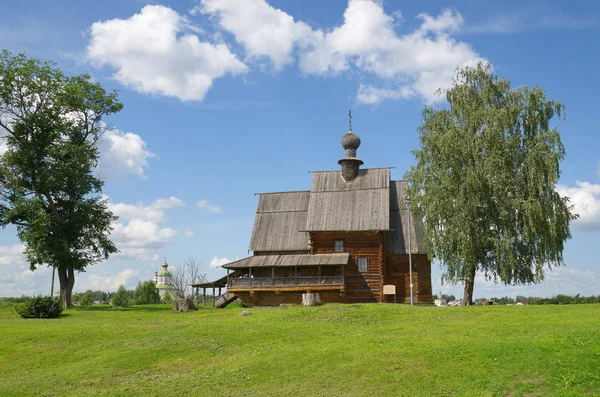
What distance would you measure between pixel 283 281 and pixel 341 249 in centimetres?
564

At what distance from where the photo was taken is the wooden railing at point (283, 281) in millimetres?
40688

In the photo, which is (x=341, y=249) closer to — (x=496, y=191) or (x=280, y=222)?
(x=280, y=222)

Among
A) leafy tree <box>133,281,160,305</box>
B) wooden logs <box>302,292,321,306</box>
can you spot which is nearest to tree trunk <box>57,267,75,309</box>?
wooden logs <box>302,292,321,306</box>

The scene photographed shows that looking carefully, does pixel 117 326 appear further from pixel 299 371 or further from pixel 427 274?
pixel 427 274

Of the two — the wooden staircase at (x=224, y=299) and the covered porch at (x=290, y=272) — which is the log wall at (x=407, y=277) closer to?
the covered porch at (x=290, y=272)

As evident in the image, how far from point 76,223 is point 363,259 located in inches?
865

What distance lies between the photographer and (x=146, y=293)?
7125 centimetres

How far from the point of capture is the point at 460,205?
35875mm

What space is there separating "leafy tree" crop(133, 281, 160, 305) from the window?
122 feet

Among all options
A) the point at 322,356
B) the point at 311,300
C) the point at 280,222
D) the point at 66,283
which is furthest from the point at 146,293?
the point at 322,356

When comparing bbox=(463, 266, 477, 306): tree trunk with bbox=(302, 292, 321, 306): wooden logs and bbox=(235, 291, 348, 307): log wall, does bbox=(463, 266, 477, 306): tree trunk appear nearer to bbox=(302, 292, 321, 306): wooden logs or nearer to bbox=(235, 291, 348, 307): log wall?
bbox=(235, 291, 348, 307): log wall

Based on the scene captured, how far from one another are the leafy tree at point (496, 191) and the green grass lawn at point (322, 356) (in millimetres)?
8066

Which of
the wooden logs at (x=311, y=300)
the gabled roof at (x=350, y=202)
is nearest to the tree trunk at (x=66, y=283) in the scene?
the gabled roof at (x=350, y=202)

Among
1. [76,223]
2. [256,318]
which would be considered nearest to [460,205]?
[256,318]
